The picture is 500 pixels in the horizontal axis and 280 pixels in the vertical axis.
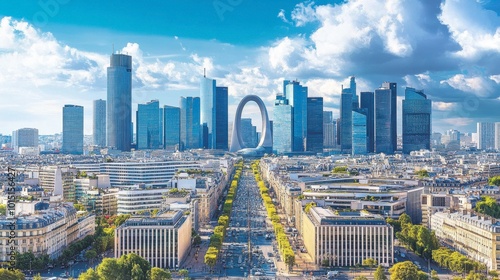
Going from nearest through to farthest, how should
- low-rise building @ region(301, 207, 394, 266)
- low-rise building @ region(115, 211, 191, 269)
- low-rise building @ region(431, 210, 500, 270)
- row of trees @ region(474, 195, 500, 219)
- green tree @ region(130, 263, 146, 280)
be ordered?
1. green tree @ region(130, 263, 146, 280)
2. low-rise building @ region(431, 210, 500, 270)
3. low-rise building @ region(115, 211, 191, 269)
4. low-rise building @ region(301, 207, 394, 266)
5. row of trees @ region(474, 195, 500, 219)

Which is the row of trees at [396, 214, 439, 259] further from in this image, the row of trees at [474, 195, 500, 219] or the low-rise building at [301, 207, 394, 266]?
the row of trees at [474, 195, 500, 219]

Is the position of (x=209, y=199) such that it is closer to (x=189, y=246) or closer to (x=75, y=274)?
(x=189, y=246)

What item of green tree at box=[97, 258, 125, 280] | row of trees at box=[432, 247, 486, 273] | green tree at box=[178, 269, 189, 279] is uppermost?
green tree at box=[97, 258, 125, 280]

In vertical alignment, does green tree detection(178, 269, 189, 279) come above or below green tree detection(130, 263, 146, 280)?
below

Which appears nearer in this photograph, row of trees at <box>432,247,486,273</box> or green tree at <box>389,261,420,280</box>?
green tree at <box>389,261,420,280</box>

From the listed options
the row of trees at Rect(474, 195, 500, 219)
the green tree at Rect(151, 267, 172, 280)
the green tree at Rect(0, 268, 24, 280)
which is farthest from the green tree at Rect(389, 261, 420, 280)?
the green tree at Rect(0, 268, 24, 280)

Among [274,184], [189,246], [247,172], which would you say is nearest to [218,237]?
[189,246]

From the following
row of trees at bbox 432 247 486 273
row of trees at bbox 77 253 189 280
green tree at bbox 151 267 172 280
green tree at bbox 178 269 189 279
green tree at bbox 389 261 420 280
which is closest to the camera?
row of trees at bbox 77 253 189 280
